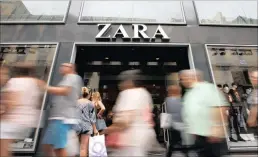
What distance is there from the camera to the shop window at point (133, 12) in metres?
7.11

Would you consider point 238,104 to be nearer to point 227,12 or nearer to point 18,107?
point 227,12

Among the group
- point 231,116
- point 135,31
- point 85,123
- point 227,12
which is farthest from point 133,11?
point 85,123

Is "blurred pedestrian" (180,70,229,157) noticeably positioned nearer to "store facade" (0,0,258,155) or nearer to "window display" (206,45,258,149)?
"window display" (206,45,258,149)

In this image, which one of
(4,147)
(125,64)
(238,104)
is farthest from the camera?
(125,64)

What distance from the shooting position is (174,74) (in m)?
8.02

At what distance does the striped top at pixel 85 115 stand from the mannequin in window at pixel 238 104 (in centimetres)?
367

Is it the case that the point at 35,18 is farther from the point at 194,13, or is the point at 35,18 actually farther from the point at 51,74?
the point at 194,13

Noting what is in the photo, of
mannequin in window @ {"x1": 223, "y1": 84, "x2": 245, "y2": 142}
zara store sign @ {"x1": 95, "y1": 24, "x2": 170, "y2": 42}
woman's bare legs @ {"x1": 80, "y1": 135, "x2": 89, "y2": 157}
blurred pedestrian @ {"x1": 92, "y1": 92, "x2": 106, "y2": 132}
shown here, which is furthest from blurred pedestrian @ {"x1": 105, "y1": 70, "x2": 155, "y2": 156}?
zara store sign @ {"x1": 95, "y1": 24, "x2": 170, "y2": 42}

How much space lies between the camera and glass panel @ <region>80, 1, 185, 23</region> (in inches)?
281

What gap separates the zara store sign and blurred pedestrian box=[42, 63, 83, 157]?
149 inches

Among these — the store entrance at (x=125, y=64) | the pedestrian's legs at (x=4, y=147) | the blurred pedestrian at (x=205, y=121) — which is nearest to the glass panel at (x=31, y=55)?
the store entrance at (x=125, y=64)

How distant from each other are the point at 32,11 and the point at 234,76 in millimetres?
6474

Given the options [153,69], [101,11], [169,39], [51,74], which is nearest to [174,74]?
[153,69]

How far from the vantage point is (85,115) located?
4137 millimetres
